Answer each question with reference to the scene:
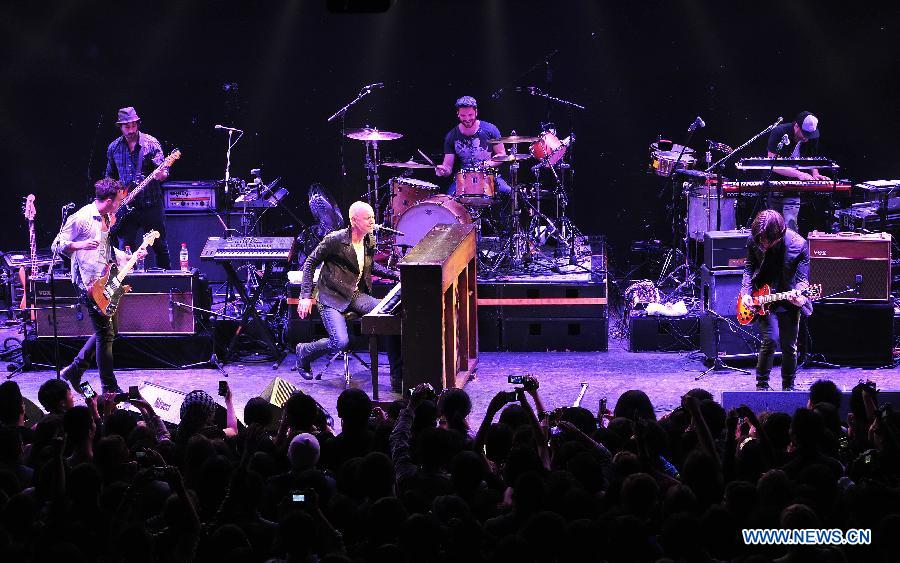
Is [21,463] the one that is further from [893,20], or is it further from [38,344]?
[893,20]

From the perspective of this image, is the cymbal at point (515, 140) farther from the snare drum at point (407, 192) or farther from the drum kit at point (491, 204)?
the snare drum at point (407, 192)

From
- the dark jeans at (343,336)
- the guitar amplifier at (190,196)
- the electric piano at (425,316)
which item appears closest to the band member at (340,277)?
the dark jeans at (343,336)

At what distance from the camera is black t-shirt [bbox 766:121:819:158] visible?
51.4 feet

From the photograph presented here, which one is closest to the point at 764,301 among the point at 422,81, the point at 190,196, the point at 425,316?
the point at 425,316

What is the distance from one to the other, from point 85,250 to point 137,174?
4.19 metres

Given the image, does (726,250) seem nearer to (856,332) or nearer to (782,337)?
(856,332)

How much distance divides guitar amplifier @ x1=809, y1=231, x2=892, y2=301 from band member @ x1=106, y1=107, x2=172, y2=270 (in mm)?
8019

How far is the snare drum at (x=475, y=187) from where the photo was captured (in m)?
15.3

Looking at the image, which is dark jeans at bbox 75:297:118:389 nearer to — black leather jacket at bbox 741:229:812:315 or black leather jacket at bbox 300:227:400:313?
black leather jacket at bbox 300:227:400:313

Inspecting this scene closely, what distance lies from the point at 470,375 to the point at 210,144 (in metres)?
7.45

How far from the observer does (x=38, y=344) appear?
43.2 ft

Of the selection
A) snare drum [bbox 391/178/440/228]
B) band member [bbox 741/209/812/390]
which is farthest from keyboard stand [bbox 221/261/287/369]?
band member [bbox 741/209/812/390]

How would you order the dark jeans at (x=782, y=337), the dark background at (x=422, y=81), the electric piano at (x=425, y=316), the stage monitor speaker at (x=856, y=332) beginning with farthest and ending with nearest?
the dark background at (x=422, y=81), the stage monitor speaker at (x=856, y=332), the dark jeans at (x=782, y=337), the electric piano at (x=425, y=316)

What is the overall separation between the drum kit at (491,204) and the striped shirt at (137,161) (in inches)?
101
